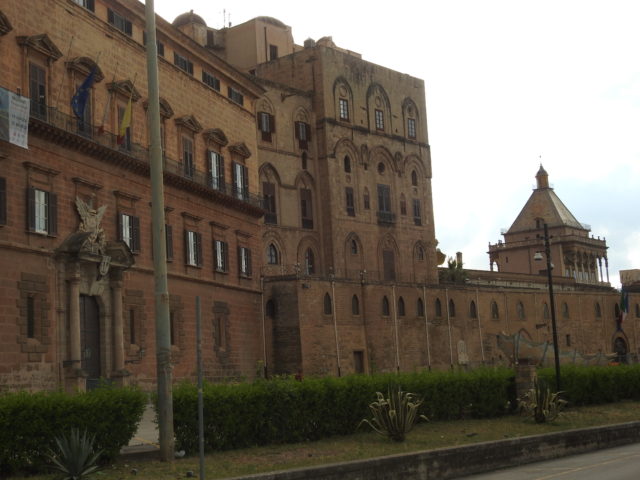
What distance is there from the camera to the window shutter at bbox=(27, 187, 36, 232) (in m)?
27.5

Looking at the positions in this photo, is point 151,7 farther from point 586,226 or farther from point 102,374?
point 586,226

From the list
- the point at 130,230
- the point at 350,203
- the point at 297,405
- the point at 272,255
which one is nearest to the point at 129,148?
the point at 130,230

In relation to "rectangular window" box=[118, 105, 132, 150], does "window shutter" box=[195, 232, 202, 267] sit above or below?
below

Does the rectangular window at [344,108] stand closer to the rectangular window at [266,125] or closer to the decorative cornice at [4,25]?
the rectangular window at [266,125]

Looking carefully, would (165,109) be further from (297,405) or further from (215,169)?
(297,405)

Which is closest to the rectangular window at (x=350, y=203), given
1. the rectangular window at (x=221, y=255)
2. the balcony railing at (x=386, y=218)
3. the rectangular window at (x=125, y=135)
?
the balcony railing at (x=386, y=218)

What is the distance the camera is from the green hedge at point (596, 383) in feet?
97.9

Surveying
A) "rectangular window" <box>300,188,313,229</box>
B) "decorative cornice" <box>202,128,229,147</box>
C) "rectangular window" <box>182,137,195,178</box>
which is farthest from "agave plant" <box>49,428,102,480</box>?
"rectangular window" <box>300,188,313,229</box>

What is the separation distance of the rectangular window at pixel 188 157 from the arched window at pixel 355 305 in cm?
1482

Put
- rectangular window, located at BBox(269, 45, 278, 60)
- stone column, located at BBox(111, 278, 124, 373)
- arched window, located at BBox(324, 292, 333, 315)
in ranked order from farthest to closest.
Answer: rectangular window, located at BBox(269, 45, 278, 60)
arched window, located at BBox(324, 292, 333, 315)
stone column, located at BBox(111, 278, 124, 373)

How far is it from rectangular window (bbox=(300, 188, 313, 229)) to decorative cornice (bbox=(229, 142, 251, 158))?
12368 mm

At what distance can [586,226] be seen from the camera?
10369 centimetres

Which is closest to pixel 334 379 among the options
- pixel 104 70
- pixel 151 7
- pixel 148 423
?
pixel 148 423

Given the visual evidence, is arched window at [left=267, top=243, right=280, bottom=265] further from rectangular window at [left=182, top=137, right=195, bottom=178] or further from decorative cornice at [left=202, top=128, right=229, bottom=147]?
rectangular window at [left=182, top=137, right=195, bottom=178]
